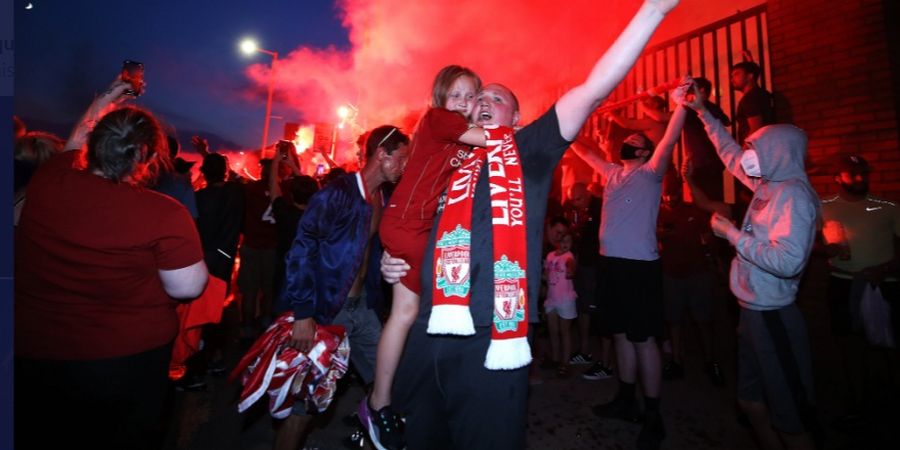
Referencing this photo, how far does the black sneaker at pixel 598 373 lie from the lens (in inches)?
194

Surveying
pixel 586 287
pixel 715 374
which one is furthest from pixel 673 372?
pixel 586 287

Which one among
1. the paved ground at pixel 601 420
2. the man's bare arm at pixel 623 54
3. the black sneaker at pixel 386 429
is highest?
the man's bare arm at pixel 623 54

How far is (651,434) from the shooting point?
3.39 metres

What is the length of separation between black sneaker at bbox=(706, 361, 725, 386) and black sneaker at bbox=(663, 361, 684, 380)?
295mm

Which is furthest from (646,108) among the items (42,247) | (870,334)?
(42,247)

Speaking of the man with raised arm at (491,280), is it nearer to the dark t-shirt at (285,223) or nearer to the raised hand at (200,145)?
the dark t-shirt at (285,223)

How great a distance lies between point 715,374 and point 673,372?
0.44 metres

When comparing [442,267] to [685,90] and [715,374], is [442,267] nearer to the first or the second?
[685,90]

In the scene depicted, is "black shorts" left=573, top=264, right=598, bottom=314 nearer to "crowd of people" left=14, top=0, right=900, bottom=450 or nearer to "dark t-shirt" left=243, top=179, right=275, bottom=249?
"crowd of people" left=14, top=0, right=900, bottom=450

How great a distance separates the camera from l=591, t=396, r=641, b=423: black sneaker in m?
3.86

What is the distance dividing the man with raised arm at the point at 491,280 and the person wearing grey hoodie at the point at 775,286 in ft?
6.18

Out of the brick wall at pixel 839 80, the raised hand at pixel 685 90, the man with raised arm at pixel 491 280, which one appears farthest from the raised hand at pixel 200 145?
the brick wall at pixel 839 80

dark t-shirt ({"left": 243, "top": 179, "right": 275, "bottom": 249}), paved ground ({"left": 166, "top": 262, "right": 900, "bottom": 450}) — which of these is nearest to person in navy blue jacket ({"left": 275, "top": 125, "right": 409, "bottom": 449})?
paved ground ({"left": 166, "top": 262, "right": 900, "bottom": 450})

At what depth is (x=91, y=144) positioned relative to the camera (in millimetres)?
1993
